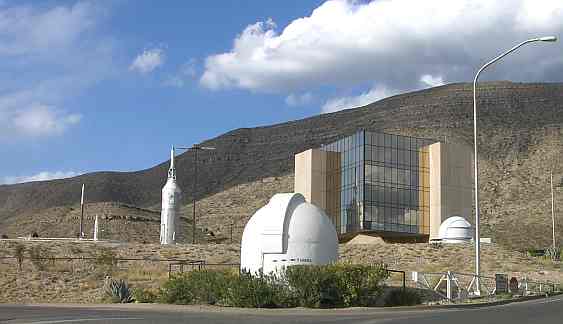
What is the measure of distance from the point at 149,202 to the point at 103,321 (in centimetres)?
13832

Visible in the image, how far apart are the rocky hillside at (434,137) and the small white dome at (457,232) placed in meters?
23.8

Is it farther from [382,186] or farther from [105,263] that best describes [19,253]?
[382,186]

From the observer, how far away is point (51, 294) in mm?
37438

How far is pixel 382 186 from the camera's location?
68.0 meters

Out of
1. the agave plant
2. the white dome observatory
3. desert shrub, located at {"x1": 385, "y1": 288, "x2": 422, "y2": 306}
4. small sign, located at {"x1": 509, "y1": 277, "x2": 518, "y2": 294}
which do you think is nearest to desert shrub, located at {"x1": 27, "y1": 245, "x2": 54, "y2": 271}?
the agave plant

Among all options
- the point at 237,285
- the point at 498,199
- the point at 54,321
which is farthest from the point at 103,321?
the point at 498,199

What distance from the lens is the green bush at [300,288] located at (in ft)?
78.5

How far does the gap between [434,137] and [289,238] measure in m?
97.7

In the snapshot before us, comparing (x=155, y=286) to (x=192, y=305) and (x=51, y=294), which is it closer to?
(x=51, y=294)

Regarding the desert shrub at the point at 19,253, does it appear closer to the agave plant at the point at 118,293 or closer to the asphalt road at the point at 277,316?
the agave plant at the point at 118,293

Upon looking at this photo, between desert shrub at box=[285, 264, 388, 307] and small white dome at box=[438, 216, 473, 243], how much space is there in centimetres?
3550

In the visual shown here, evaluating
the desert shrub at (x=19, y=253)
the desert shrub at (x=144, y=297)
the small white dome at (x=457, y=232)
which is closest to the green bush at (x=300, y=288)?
the desert shrub at (x=144, y=297)

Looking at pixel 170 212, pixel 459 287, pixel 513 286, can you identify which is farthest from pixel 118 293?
pixel 170 212

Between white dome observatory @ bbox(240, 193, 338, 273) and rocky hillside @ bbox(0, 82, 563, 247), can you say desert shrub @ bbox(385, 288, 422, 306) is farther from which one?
rocky hillside @ bbox(0, 82, 563, 247)
